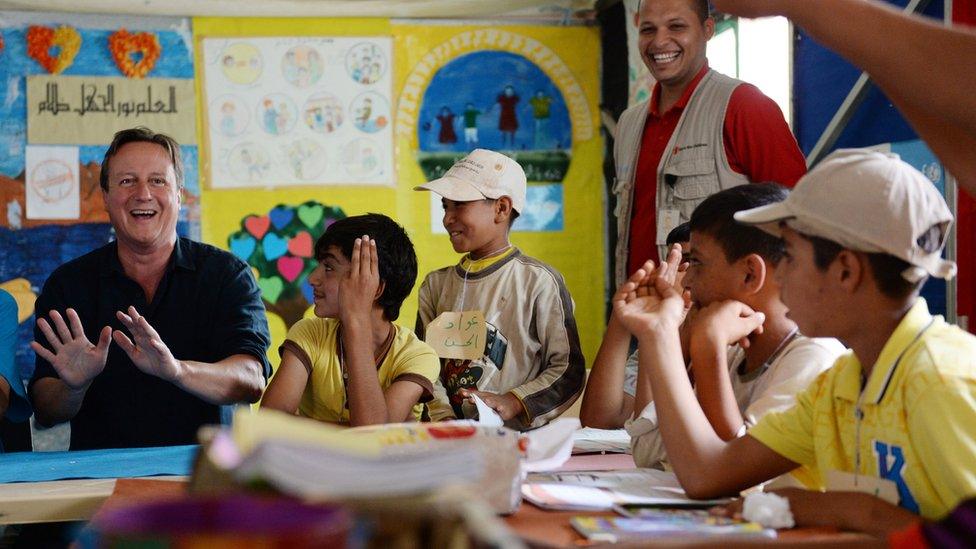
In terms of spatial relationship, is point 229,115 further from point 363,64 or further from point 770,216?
point 770,216

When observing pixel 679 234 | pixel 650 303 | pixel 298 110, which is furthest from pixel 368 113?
pixel 650 303

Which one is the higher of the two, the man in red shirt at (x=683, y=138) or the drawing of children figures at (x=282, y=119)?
the drawing of children figures at (x=282, y=119)

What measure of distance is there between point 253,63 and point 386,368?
3.40 meters

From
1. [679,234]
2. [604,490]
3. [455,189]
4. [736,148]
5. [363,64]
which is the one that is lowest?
[604,490]

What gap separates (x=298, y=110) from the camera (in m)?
5.75

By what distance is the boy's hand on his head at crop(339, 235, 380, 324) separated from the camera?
2.70 meters

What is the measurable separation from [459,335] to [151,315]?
2.93 ft

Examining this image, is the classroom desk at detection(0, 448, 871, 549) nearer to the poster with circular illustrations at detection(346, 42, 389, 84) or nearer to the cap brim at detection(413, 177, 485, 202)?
the cap brim at detection(413, 177, 485, 202)

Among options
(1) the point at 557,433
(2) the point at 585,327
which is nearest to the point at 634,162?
(1) the point at 557,433

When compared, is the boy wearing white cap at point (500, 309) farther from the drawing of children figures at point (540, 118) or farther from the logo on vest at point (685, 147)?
the drawing of children figures at point (540, 118)

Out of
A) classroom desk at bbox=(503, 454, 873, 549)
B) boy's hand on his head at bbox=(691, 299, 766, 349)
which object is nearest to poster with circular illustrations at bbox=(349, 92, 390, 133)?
boy's hand on his head at bbox=(691, 299, 766, 349)

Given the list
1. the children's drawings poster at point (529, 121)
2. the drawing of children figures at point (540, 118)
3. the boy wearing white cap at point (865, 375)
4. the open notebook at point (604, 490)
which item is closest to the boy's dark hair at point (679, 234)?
the open notebook at point (604, 490)

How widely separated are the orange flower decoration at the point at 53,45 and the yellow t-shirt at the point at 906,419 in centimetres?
495

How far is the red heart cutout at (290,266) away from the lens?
568 cm
